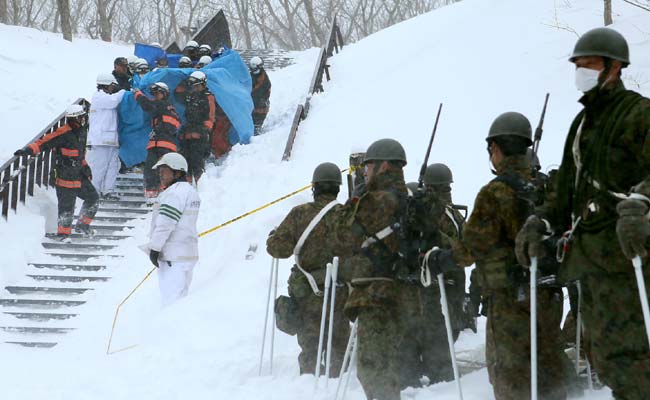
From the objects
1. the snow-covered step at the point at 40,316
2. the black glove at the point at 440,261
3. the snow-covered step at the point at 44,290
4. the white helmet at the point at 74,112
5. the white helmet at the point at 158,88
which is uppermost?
the white helmet at the point at 158,88

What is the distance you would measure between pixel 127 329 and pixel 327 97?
9.27m

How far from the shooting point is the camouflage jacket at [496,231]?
4.79 metres

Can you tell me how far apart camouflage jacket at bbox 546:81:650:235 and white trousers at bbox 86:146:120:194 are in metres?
9.62

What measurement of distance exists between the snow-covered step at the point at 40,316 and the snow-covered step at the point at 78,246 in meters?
1.69

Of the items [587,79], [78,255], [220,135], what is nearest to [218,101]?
[220,135]

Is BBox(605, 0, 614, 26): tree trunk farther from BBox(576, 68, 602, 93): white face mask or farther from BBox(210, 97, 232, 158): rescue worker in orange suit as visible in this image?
BBox(576, 68, 602, 93): white face mask

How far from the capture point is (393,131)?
47.4 ft

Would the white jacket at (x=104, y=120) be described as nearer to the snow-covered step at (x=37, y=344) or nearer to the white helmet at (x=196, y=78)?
the white helmet at (x=196, y=78)

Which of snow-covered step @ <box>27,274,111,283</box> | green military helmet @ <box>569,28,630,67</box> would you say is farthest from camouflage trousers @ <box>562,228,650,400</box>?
snow-covered step @ <box>27,274,111,283</box>

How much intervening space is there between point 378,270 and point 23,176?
784 centimetres

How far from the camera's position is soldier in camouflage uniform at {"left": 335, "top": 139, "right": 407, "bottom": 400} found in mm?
5570

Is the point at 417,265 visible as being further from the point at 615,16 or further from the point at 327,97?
the point at 615,16

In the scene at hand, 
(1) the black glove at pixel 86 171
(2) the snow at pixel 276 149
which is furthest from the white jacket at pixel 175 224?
(1) the black glove at pixel 86 171

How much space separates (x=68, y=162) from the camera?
11.4 meters
